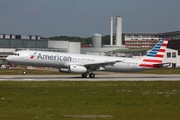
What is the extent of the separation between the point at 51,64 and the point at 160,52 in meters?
16.1

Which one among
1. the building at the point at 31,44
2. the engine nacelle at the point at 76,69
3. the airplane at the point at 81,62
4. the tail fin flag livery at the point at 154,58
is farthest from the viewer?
the building at the point at 31,44

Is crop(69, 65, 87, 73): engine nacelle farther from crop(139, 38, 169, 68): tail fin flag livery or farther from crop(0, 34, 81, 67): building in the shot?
crop(0, 34, 81, 67): building

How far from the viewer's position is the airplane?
52.0m

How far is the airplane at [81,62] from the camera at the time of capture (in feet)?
171

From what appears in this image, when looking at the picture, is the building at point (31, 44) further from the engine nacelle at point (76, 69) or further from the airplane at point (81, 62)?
the engine nacelle at point (76, 69)

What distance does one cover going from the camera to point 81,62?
5391cm

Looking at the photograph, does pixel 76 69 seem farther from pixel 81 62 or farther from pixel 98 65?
pixel 98 65

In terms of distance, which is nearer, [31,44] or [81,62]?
[81,62]
